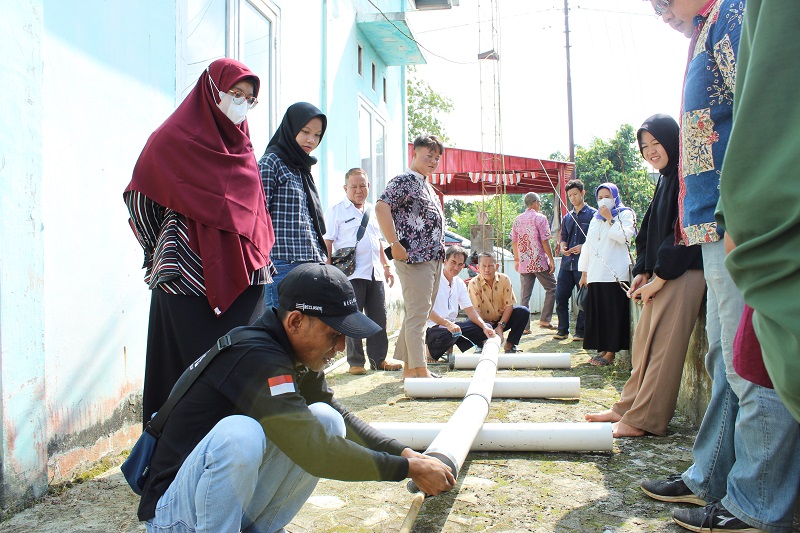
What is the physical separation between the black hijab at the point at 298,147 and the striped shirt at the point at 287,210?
0.03 metres

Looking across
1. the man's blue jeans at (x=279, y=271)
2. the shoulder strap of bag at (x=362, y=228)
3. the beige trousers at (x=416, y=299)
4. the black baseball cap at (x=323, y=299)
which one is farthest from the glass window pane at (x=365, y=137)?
the black baseball cap at (x=323, y=299)

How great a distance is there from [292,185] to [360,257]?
207 cm

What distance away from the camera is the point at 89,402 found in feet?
10.1

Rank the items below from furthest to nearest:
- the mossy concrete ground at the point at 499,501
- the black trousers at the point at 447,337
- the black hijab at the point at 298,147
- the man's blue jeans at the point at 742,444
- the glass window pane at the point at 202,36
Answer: the black trousers at the point at 447,337, the glass window pane at the point at 202,36, the black hijab at the point at 298,147, the mossy concrete ground at the point at 499,501, the man's blue jeans at the point at 742,444

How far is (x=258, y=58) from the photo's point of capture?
213 inches

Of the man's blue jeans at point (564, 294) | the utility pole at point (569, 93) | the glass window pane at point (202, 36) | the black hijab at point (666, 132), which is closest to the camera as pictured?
the black hijab at point (666, 132)

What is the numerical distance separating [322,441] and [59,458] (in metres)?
1.63

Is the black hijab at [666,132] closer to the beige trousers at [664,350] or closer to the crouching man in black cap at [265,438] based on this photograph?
the beige trousers at [664,350]

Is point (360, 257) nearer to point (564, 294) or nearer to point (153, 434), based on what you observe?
point (564, 294)

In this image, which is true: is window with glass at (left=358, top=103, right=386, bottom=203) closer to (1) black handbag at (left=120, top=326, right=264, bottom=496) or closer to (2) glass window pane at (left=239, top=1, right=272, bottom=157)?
(2) glass window pane at (left=239, top=1, right=272, bottom=157)

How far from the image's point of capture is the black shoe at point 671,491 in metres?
2.57

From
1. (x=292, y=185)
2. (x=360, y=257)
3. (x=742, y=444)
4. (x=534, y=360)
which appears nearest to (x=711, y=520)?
(x=742, y=444)

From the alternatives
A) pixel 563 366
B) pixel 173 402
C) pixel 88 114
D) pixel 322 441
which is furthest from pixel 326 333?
pixel 563 366

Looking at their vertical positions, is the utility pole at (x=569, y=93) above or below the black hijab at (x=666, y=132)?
above
